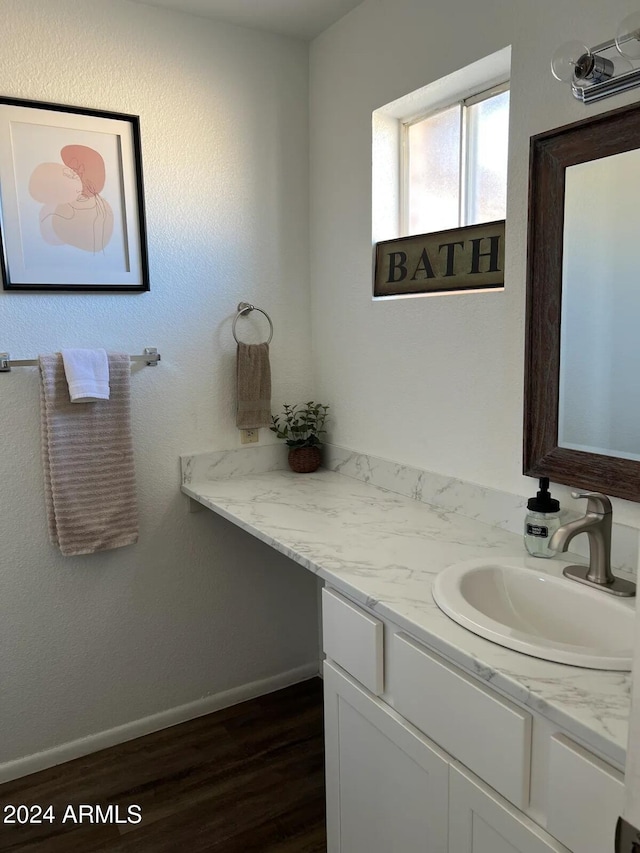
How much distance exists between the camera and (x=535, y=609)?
4.67 feet

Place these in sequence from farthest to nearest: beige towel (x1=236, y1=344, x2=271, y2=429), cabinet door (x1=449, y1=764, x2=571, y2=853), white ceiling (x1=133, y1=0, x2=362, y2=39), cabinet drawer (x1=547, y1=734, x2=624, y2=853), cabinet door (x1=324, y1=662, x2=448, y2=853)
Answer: beige towel (x1=236, y1=344, x2=271, y2=429) < white ceiling (x1=133, y1=0, x2=362, y2=39) < cabinet door (x1=324, y1=662, x2=448, y2=853) < cabinet door (x1=449, y1=764, x2=571, y2=853) < cabinet drawer (x1=547, y1=734, x2=624, y2=853)

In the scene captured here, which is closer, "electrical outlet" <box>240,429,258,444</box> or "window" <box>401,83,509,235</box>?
"window" <box>401,83,509,235</box>

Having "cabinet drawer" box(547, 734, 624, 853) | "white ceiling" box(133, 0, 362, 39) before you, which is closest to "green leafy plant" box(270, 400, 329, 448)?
"white ceiling" box(133, 0, 362, 39)

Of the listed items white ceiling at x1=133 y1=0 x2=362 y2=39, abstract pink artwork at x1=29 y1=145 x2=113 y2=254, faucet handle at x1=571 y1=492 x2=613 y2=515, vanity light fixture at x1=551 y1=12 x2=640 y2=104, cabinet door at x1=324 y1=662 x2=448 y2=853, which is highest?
Answer: white ceiling at x1=133 y1=0 x2=362 y2=39

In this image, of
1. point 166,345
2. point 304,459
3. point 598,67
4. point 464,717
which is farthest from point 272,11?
point 464,717

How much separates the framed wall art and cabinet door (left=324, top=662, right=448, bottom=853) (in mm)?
1373

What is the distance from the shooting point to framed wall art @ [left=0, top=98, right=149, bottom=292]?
193cm

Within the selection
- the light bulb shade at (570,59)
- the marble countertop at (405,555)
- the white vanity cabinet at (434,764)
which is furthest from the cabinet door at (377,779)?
the light bulb shade at (570,59)

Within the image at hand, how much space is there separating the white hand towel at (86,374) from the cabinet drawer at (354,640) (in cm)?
95

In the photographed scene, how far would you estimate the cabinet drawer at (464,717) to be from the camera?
1.04 metres

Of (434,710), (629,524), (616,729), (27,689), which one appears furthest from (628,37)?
(27,689)

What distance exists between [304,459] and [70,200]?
3.71ft

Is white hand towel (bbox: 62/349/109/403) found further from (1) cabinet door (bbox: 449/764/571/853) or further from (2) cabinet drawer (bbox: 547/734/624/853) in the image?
(2) cabinet drawer (bbox: 547/734/624/853)

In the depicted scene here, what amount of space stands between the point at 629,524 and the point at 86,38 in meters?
2.01
